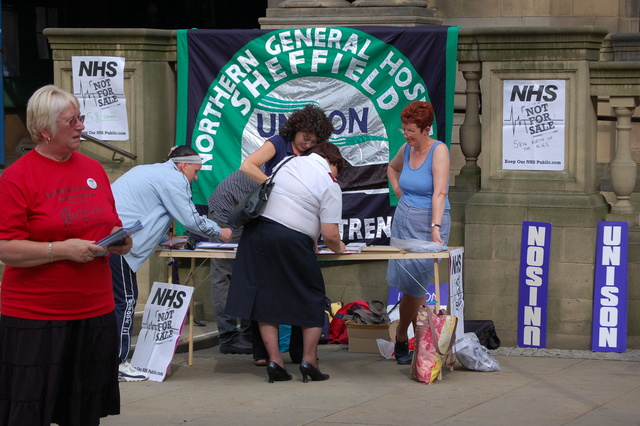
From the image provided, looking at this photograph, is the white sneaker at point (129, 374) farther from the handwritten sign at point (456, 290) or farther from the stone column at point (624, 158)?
the stone column at point (624, 158)

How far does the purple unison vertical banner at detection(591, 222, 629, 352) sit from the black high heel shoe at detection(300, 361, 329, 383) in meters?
2.29

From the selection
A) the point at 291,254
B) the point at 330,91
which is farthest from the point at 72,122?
the point at 330,91

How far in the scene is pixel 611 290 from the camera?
8.38 metres

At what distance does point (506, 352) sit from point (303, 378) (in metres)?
1.87

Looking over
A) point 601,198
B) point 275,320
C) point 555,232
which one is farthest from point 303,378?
point 601,198

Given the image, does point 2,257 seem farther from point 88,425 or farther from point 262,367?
point 262,367

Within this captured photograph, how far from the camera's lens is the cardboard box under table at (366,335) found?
855 cm

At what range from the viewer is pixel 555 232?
8508mm

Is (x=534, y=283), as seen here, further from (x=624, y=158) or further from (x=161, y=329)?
(x=161, y=329)

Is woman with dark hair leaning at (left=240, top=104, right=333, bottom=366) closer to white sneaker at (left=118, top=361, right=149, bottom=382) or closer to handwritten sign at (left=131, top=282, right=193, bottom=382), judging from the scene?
handwritten sign at (left=131, top=282, right=193, bottom=382)

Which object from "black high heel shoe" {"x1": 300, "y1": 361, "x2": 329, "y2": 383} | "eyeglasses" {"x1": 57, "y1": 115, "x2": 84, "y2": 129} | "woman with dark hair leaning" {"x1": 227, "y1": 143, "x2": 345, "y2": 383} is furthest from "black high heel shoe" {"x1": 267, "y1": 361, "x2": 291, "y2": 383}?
"eyeglasses" {"x1": 57, "y1": 115, "x2": 84, "y2": 129}

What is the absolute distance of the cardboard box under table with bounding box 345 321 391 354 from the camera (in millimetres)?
8555

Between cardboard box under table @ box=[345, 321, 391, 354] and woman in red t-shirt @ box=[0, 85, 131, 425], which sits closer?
woman in red t-shirt @ box=[0, 85, 131, 425]

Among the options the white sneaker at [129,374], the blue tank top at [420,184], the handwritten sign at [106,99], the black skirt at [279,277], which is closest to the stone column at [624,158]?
the blue tank top at [420,184]
